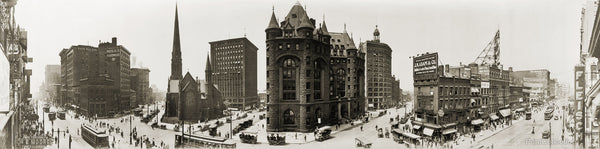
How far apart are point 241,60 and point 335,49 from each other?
12.0 meters

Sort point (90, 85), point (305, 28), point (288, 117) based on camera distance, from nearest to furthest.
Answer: point (90, 85), point (305, 28), point (288, 117)

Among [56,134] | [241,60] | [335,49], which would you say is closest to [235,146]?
[241,60]

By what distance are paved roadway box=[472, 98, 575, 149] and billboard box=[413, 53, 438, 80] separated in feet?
18.1

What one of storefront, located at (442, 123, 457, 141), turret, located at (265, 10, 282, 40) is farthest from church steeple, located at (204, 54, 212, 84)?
storefront, located at (442, 123, 457, 141)

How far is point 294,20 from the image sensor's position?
67.1ft

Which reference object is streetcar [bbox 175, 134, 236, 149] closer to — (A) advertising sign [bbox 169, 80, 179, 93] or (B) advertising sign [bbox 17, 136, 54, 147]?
(A) advertising sign [bbox 169, 80, 179, 93]

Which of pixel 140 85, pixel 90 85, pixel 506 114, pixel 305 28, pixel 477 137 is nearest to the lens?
pixel 90 85

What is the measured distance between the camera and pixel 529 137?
65.0 feet

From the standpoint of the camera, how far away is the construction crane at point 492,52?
1771 centimetres

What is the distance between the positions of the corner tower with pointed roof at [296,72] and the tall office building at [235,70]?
1.75 m

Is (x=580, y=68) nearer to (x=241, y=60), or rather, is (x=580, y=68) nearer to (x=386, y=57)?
(x=386, y=57)

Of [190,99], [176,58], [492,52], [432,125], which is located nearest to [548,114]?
[492,52]

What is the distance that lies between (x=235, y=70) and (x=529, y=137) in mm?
19760

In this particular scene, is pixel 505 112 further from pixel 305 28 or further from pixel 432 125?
pixel 305 28
